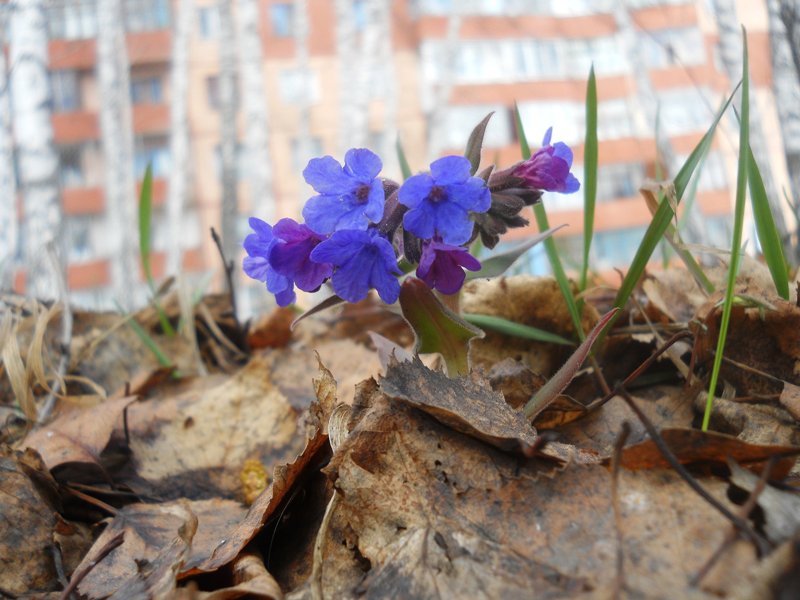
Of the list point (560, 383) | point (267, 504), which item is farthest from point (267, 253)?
point (560, 383)

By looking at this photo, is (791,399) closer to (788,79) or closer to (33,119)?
(788,79)

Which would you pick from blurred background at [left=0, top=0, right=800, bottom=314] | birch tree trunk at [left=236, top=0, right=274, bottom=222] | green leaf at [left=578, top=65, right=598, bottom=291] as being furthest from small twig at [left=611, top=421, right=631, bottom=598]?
blurred background at [left=0, top=0, right=800, bottom=314]

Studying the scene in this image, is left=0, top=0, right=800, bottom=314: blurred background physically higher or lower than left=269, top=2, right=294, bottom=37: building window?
lower

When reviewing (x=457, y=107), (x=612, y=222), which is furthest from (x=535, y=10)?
(x=612, y=222)

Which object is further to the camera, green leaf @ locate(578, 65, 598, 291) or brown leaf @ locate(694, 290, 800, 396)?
green leaf @ locate(578, 65, 598, 291)

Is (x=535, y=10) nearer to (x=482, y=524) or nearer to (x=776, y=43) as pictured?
(x=776, y=43)

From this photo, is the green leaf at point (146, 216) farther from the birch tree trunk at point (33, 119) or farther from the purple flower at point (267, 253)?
the birch tree trunk at point (33, 119)

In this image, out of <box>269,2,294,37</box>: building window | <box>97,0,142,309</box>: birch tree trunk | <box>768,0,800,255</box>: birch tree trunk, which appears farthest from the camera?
<box>269,2,294,37</box>: building window

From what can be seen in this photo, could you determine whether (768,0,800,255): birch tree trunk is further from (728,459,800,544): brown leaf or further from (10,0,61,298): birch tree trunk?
(10,0,61,298): birch tree trunk
